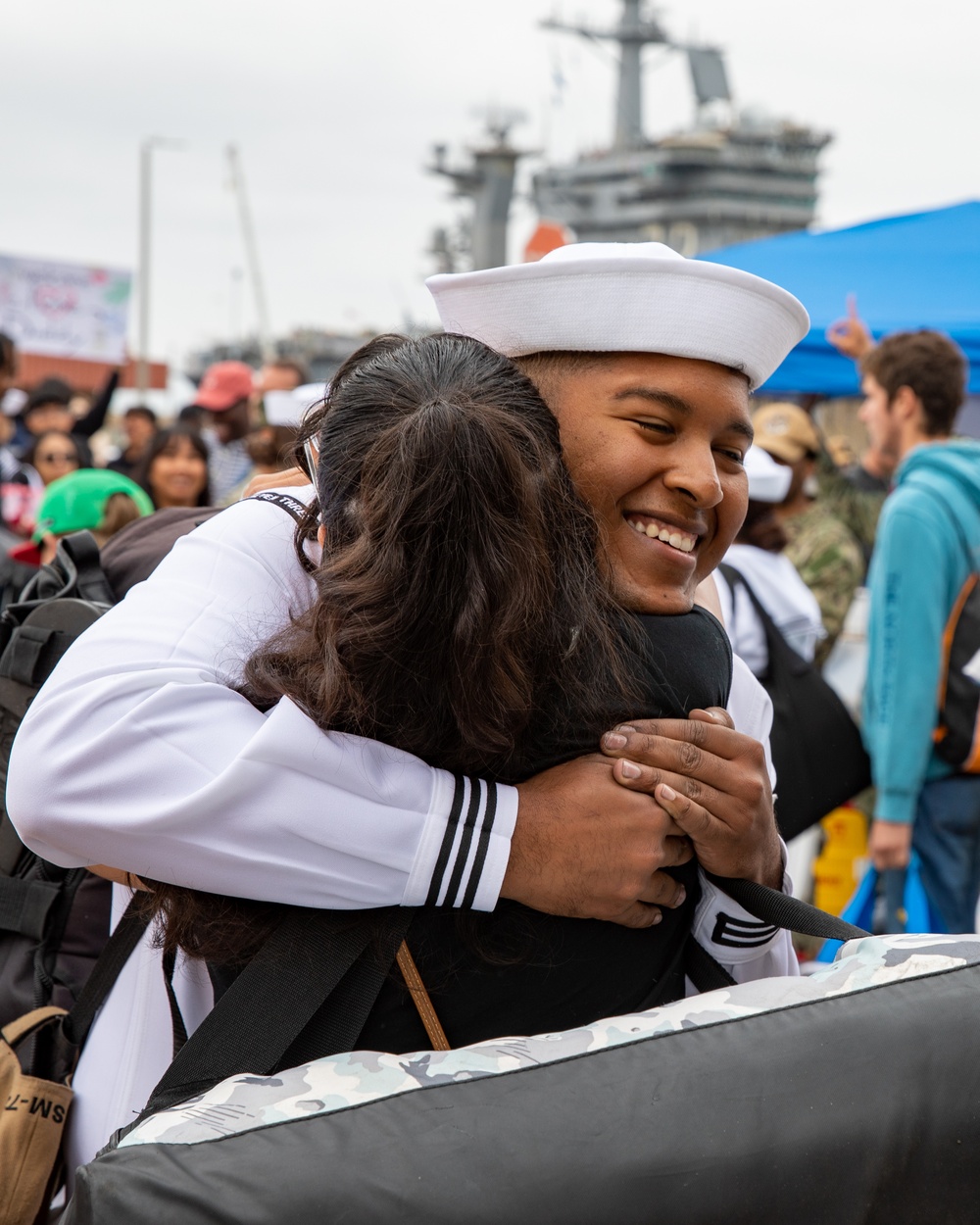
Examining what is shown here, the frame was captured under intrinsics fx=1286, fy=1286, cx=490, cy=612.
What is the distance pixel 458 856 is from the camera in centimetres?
131

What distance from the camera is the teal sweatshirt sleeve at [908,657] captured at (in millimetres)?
4047

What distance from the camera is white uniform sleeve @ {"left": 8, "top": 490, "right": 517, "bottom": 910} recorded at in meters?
1.26

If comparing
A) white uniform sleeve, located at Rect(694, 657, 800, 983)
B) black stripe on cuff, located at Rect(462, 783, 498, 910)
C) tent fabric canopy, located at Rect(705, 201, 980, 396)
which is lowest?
white uniform sleeve, located at Rect(694, 657, 800, 983)

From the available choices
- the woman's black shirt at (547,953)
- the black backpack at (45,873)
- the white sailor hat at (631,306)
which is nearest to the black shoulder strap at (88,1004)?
the black backpack at (45,873)

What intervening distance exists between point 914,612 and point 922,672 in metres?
0.19

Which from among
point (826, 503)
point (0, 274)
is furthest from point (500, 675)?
point (0, 274)

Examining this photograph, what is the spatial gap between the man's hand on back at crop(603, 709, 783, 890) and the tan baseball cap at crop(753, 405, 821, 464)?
12.8 feet

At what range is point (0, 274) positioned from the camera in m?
15.5

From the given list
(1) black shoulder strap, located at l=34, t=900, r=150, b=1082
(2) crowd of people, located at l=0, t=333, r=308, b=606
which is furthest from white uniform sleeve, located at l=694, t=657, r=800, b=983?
(2) crowd of people, located at l=0, t=333, r=308, b=606

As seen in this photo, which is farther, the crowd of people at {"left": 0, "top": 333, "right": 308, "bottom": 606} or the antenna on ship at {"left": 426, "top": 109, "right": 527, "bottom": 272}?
the antenna on ship at {"left": 426, "top": 109, "right": 527, "bottom": 272}

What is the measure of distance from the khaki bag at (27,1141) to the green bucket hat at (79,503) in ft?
7.26

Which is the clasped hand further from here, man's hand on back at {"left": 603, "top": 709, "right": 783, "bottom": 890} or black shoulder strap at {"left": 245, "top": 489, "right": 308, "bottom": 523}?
black shoulder strap at {"left": 245, "top": 489, "right": 308, "bottom": 523}

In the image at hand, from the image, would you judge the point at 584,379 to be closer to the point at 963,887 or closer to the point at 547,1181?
the point at 547,1181

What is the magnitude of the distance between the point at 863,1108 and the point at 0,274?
16.2 metres
